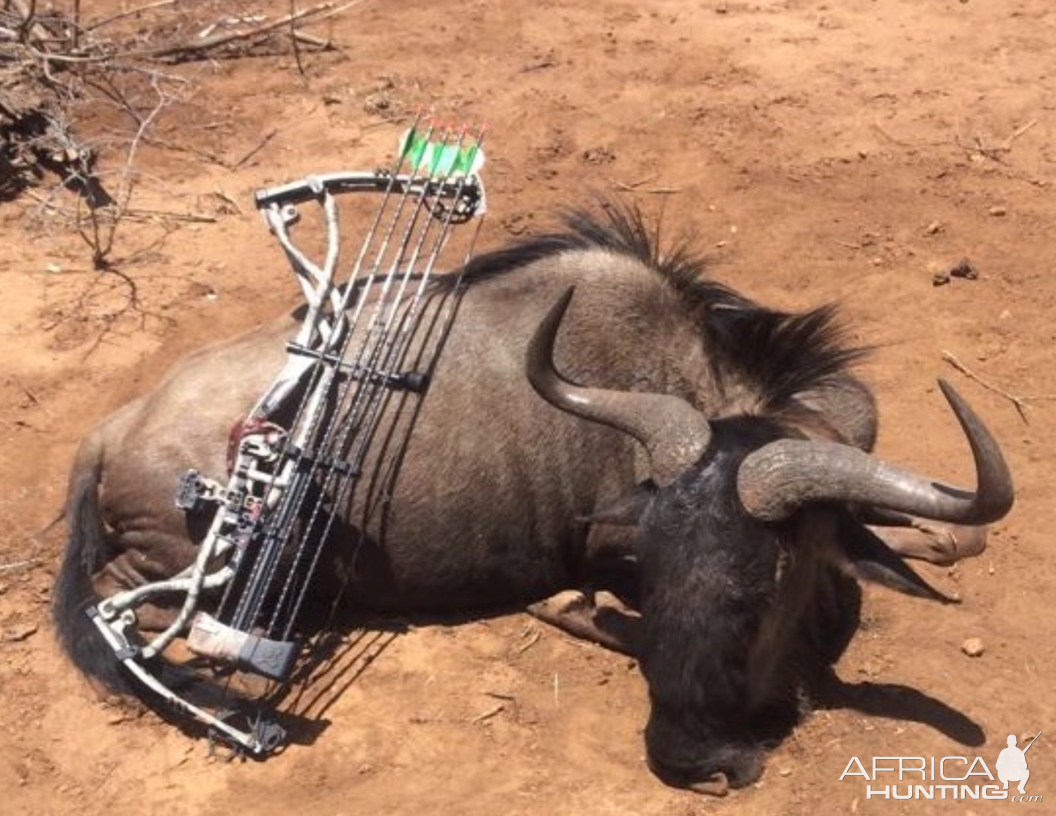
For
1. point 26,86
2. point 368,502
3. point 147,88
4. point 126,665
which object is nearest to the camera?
point 126,665

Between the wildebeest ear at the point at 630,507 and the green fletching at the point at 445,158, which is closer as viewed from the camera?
the wildebeest ear at the point at 630,507

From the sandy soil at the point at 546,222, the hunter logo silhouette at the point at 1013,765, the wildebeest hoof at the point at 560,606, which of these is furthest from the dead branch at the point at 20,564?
the hunter logo silhouette at the point at 1013,765

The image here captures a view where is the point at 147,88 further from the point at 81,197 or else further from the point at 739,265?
the point at 739,265

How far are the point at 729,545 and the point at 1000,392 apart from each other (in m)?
3.01

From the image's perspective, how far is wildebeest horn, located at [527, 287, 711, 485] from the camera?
534 centimetres

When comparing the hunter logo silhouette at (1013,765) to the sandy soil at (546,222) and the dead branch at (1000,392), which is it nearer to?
the sandy soil at (546,222)

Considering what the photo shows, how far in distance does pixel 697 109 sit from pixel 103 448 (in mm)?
5242

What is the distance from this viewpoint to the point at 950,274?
27.3 ft

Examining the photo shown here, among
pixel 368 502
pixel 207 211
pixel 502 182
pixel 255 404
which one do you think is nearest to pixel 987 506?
pixel 368 502

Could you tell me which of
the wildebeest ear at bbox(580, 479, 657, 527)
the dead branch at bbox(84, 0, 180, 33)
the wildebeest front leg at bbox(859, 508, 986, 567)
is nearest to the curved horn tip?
the wildebeest ear at bbox(580, 479, 657, 527)

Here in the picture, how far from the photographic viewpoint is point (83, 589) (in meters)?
6.44

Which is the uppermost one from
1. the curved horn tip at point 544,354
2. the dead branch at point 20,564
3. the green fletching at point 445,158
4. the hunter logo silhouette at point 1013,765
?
the green fletching at point 445,158

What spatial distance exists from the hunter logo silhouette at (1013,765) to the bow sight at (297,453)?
281 cm

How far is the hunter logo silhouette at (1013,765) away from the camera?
547 cm
